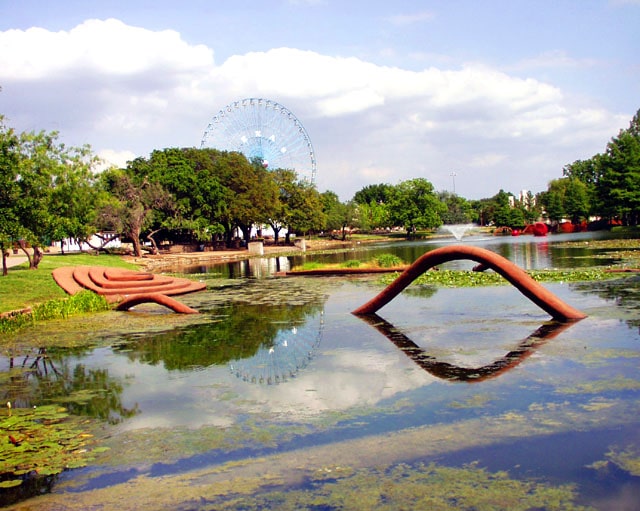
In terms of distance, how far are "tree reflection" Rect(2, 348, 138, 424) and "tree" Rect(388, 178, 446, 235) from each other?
313 feet

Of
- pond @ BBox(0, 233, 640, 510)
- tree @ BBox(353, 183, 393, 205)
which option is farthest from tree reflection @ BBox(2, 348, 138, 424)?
tree @ BBox(353, 183, 393, 205)

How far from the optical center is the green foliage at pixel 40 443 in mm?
6617

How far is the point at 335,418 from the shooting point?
A: 7.84 meters

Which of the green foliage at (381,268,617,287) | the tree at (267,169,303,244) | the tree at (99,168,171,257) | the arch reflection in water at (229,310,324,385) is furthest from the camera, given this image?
the tree at (267,169,303,244)

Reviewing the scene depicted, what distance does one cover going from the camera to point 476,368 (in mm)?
9992

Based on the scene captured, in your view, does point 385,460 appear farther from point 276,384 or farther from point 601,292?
point 601,292

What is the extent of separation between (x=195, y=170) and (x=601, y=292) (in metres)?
61.1

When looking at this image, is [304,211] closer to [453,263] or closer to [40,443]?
[453,263]

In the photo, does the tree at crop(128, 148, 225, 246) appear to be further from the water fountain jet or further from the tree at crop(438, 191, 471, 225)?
the tree at crop(438, 191, 471, 225)

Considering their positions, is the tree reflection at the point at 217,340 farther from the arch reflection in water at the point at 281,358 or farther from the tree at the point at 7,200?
the tree at the point at 7,200

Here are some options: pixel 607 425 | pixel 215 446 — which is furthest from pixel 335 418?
pixel 607 425

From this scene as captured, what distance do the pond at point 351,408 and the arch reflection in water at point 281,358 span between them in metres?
0.05

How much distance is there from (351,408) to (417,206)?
10062 cm

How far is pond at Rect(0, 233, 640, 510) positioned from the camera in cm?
572
